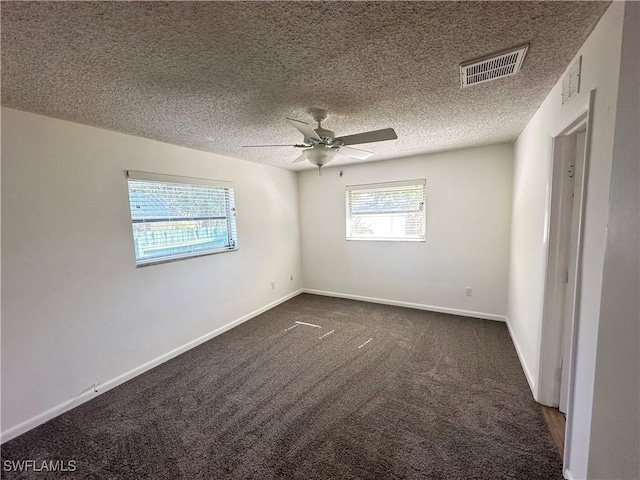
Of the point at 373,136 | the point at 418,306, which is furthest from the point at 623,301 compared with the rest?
A: the point at 418,306

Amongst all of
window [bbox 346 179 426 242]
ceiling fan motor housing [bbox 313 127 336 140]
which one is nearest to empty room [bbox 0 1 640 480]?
ceiling fan motor housing [bbox 313 127 336 140]

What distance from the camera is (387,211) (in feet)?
14.0

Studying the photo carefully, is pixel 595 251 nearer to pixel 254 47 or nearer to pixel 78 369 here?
pixel 254 47

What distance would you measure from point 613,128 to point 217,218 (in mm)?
3545

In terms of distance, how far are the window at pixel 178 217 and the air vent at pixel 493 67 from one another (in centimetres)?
287

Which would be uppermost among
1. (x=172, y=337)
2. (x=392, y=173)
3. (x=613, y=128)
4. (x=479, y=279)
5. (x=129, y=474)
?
(x=392, y=173)

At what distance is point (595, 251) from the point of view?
49.6 inches

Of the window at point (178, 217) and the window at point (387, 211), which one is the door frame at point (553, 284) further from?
the window at point (178, 217)

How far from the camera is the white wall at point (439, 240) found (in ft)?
11.6

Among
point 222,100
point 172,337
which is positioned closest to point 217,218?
point 172,337

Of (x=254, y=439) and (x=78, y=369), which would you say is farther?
(x=78, y=369)

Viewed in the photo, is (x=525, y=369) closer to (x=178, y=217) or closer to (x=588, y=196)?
(x=588, y=196)

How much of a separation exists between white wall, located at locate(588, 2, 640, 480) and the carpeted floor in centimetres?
77

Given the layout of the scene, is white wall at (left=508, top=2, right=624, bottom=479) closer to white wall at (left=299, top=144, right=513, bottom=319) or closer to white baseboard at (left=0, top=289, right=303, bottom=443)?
white wall at (left=299, top=144, right=513, bottom=319)
